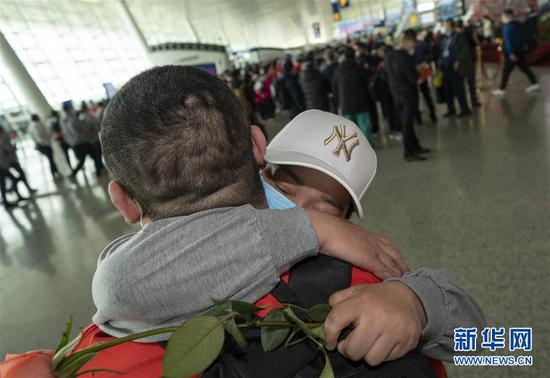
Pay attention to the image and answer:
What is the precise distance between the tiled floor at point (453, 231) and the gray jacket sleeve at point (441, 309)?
1.47 metres

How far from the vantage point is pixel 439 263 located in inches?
114

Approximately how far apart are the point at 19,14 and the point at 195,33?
2969cm

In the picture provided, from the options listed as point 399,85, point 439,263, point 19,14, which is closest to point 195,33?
point 19,14

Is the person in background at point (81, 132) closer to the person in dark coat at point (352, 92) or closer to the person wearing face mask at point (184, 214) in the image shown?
the person in dark coat at point (352, 92)

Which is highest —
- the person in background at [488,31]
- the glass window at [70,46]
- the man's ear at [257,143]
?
the glass window at [70,46]

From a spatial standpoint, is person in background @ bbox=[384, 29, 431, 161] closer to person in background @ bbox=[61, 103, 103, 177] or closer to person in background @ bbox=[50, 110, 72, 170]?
person in background @ bbox=[61, 103, 103, 177]

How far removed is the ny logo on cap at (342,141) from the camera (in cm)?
102

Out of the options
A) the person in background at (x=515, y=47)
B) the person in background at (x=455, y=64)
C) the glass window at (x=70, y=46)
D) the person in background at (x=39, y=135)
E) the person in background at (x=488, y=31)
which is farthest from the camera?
the glass window at (x=70, y=46)

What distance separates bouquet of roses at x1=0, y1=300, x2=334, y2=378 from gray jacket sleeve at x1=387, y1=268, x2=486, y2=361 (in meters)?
0.20

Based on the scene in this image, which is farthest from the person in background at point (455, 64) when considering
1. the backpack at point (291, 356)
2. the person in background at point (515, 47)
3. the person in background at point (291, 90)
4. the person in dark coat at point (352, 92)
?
the backpack at point (291, 356)

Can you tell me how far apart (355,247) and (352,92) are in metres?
5.74

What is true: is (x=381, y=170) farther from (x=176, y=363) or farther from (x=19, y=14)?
(x=19, y=14)

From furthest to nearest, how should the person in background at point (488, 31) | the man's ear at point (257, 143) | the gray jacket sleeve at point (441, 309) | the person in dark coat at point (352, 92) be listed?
the person in background at point (488, 31), the person in dark coat at point (352, 92), the man's ear at point (257, 143), the gray jacket sleeve at point (441, 309)

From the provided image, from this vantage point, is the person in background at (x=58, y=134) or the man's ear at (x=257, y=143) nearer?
the man's ear at (x=257, y=143)
